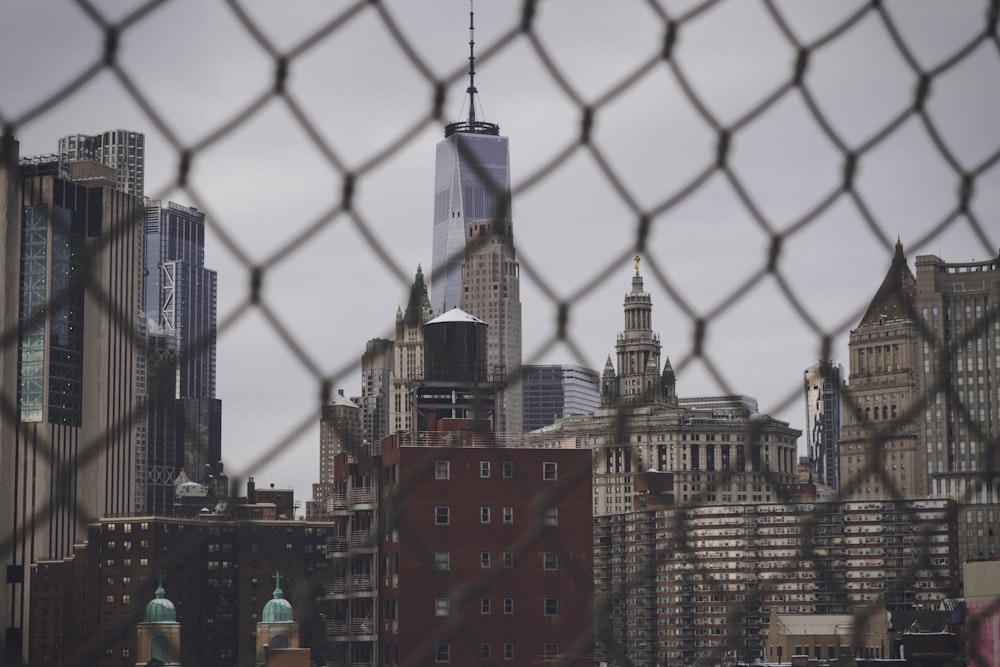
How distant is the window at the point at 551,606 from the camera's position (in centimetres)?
2123

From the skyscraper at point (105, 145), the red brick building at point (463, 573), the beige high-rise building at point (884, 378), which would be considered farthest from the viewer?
the red brick building at point (463, 573)

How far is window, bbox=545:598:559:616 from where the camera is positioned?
21.2m

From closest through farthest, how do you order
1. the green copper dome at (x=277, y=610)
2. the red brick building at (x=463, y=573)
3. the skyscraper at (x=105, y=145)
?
the skyscraper at (x=105, y=145) → the red brick building at (x=463, y=573) → the green copper dome at (x=277, y=610)

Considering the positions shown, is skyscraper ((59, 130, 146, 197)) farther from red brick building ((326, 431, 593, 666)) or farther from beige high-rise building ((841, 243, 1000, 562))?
red brick building ((326, 431, 593, 666))

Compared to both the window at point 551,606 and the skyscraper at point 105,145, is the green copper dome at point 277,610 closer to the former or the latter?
the window at point 551,606

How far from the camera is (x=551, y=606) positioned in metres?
21.3

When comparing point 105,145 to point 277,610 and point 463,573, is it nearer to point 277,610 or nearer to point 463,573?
point 463,573

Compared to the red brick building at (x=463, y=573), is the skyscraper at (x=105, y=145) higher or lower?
higher

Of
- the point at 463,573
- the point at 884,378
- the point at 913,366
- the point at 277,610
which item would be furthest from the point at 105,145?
the point at 277,610

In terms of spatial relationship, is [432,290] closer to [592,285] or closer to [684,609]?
[592,285]

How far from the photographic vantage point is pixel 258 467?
160cm

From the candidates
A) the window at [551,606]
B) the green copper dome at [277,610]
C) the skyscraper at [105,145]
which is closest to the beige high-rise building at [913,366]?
the skyscraper at [105,145]

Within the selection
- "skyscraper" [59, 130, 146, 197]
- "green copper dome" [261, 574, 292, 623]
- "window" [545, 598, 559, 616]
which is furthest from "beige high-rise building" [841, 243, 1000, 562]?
"green copper dome" [261, 574, 292, 623]

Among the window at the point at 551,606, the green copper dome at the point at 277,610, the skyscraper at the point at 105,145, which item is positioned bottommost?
the green copper dome at the point at 277,610
